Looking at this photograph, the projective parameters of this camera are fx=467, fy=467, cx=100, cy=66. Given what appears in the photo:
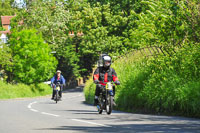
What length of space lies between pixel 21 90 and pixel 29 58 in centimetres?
527

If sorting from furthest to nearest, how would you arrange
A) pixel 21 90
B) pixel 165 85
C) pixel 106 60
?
pixel 21 90 → pixel 165 85 → pixel 106 60

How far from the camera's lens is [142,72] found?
18.7 meters

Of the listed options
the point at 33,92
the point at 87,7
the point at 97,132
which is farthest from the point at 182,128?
the point at 87,7

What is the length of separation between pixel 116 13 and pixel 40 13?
60.6 ft

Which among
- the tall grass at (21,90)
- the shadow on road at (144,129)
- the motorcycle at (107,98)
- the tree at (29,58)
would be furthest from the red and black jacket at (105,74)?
the tree at (29,58)

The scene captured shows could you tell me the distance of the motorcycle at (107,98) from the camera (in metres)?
14.6

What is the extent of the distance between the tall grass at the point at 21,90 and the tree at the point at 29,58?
3.78 ft

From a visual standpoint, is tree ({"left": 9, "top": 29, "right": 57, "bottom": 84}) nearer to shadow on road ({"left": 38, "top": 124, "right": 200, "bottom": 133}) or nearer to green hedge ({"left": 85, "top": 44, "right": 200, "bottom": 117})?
green hedge ({"left": 85, "top": 44, "right": 200, "bottom": 117})

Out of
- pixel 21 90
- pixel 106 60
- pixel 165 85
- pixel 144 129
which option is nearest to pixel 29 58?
pixel 21 90

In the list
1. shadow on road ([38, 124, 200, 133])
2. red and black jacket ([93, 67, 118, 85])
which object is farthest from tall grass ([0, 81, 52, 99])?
shadow on road ([38, 124, 200, 133])

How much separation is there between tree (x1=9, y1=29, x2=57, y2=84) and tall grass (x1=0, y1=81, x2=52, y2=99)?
115 centimetres

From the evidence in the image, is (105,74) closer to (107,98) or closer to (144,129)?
(107,98)

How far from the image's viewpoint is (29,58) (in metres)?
51.4

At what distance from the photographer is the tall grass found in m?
43.9
